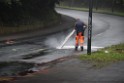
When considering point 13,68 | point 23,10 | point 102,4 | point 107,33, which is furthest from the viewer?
point 102,4

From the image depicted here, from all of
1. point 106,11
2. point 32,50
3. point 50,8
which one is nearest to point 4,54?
point 32,50

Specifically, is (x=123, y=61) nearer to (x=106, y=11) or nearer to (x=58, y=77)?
(x=58, y=77)

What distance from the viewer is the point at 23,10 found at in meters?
37.1

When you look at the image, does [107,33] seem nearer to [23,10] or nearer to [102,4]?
[23,10]

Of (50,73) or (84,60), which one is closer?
(50,73)

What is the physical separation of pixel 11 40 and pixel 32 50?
711cm

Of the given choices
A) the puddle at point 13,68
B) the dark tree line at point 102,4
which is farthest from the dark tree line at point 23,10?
the dark tree line at point 102,4

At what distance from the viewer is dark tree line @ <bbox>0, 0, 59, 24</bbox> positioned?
34.1 meters

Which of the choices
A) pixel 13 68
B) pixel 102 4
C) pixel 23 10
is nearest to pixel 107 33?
pixel 23 10

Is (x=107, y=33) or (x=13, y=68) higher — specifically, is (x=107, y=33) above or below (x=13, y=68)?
below

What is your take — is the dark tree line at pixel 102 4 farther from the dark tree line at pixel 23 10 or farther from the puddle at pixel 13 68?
the puddle at pixel 13 68

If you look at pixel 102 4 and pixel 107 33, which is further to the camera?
pixel 102 4

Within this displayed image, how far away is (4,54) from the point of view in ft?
68.3

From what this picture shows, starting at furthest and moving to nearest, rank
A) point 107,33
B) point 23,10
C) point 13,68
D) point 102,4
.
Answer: point 102,4
point 23,10
point 107,33
point 13,68
